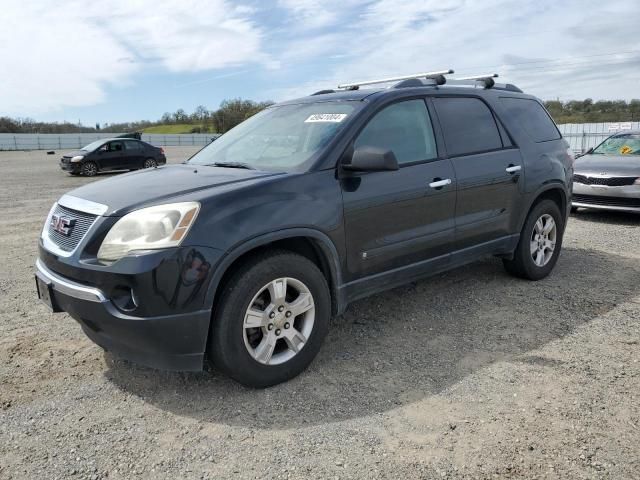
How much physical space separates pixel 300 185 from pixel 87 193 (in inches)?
54.8

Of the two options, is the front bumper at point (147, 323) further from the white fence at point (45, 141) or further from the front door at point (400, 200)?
the white fence at point (45, 141)

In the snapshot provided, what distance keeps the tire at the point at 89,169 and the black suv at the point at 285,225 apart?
17043mm

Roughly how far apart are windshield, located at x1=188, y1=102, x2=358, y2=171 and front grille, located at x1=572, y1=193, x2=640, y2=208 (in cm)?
659

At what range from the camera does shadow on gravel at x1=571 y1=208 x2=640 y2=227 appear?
→ 350 inches

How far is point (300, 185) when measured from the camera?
333 centimetres

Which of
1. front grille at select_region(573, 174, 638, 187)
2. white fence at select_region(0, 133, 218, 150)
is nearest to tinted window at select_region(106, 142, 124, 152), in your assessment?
front grille at select_region(573, 174, 638, 187)

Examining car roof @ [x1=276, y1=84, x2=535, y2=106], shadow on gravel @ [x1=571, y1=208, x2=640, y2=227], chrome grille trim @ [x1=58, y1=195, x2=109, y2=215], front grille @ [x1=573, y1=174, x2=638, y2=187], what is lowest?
shadow on gravel @ [x1=571, y1=208, x2=640, y2=227]

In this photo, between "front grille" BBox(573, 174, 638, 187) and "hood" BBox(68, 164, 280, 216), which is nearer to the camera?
"hood" BBox(68, 164, 280, 216)

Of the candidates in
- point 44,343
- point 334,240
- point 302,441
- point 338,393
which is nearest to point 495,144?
point 334,240

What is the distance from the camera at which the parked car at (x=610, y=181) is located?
850 centimetres

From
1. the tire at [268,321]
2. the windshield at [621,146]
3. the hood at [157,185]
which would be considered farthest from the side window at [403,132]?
the windshield at [621,146]

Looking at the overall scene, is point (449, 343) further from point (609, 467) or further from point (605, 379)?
point (609, 467)

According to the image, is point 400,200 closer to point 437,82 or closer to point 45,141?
point 437,82

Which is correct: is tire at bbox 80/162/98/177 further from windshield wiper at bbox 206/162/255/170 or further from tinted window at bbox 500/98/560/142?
tinted window at bbox 500/98/560/142
